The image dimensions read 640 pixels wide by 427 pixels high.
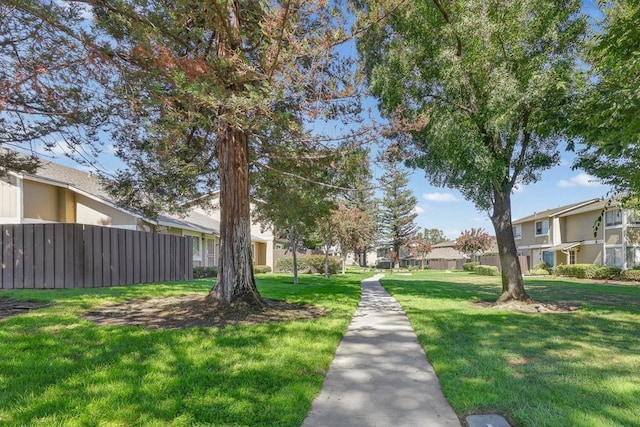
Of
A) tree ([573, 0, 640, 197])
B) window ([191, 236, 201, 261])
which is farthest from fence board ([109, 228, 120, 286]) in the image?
tree ([573, 0, 640, 197])

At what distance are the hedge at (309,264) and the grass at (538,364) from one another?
67.7 ft

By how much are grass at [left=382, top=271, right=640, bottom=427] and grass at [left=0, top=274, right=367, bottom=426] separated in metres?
1.61

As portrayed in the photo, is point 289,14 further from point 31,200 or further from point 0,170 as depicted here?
point 31,200

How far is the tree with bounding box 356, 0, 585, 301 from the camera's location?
363 inches

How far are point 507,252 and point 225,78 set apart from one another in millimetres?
8890

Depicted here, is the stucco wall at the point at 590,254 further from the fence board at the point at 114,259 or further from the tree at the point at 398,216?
the fence board at the point at 114,259

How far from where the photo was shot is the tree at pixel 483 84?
30.2 ft

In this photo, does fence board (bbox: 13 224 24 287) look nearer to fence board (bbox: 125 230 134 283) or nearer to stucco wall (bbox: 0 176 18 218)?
fence board (bbox: 125 230 134 283)

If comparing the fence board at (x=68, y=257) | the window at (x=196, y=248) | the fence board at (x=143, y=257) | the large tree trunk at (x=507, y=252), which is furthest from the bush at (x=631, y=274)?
the fence board at (x=68, y=257)

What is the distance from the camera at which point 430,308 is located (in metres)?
9.96

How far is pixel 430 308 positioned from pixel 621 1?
27.9 feet

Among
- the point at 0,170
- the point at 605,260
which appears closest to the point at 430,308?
the point at 0,170

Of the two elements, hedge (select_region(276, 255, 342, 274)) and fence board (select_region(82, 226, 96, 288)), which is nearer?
fence board (select_region(82, 226, 96, 288))

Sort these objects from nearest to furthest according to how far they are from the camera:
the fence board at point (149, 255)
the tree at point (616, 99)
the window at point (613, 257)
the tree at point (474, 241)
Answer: the tree at point (616, 99) → the fence board at point (149, 255) → the window at point (613, 257) → the tree at point (474, 241)
